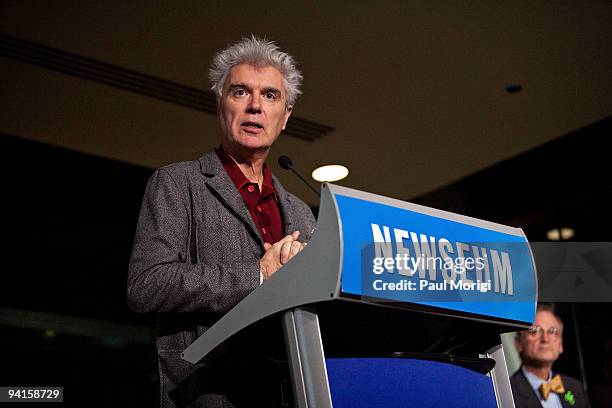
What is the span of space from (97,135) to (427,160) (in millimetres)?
2220

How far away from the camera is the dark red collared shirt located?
1663mm

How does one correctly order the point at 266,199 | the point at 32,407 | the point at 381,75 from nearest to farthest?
the point at 266,199 < the point at 381,75 < the point at 32,407

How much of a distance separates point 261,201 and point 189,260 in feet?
1.01

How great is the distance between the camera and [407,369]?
1.13 metres

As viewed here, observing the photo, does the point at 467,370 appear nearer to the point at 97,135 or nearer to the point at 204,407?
the point at 204,407

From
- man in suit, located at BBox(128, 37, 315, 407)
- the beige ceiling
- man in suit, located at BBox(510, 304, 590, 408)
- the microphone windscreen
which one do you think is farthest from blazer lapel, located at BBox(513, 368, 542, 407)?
the microphone windscreen

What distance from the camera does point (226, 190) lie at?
159cm

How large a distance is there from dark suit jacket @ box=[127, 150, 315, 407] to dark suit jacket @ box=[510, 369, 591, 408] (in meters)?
3.02

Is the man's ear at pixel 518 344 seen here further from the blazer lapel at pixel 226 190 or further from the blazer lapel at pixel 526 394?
the blazer lapel at pixel 226 190

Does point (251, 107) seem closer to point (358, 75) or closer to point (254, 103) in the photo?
point (254, 103)

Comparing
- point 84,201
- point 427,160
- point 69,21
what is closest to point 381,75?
point 427,160

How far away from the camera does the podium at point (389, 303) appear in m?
1.00

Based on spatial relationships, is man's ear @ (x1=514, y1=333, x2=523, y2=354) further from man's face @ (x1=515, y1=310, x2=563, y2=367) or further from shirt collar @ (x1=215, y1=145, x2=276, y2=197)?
shirt collar @ (x1=215, y1=145, x2=276, y2=197)

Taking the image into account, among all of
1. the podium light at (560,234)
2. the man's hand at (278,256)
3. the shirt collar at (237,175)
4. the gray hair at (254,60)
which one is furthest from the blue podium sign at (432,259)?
the podium light at (560,234)
